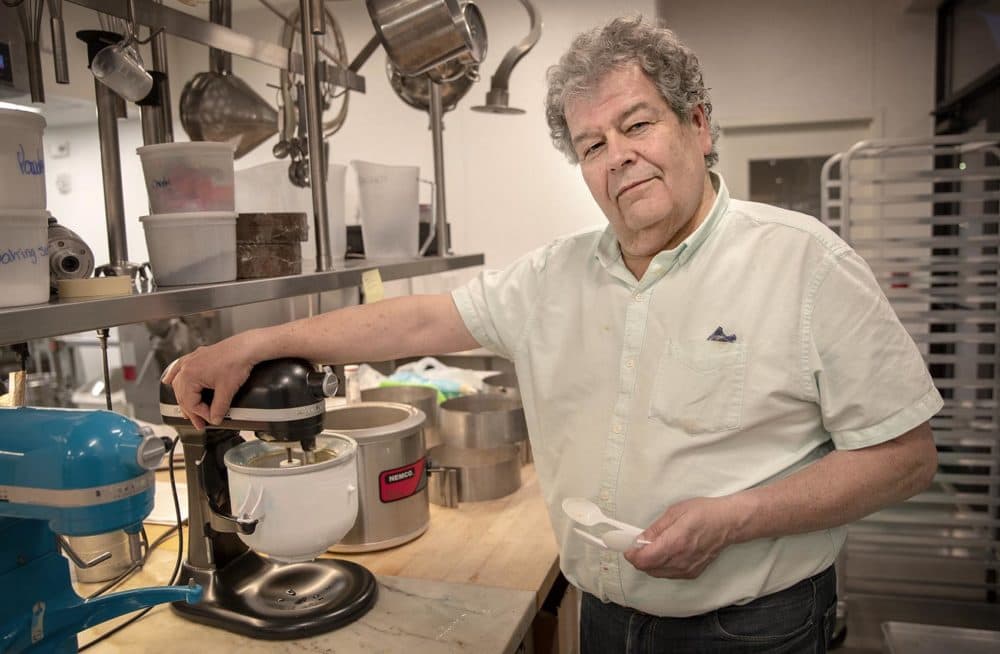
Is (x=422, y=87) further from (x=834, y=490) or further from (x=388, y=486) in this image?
(x=834, y=490)

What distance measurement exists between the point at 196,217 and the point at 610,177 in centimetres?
65

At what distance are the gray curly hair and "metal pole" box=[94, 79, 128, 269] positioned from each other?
2.55ft

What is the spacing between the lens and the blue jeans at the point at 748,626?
1.17 m

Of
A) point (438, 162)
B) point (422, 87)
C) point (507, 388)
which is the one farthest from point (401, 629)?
point (422, 87)

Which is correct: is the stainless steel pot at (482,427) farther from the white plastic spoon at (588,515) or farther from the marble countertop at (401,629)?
the white plastic spoon at (588,515)

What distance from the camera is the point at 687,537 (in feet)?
3.49

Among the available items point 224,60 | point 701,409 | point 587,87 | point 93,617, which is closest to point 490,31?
point 224,60

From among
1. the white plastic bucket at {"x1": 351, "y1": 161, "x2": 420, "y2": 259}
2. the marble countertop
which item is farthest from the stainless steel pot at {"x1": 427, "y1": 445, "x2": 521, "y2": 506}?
the white plastic bucket at {"x1": 351, "y1": 161, "x2": 420, "y2": 259}

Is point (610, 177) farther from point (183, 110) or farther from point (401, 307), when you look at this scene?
point (183, 110)

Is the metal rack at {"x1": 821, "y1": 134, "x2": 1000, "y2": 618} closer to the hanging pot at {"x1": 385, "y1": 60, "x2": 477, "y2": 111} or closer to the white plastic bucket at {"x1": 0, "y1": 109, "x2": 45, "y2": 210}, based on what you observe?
the hanging pot at {"x1": 385, "y1": 60, "x2": 477, "y2": 111}

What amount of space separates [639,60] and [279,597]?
104cm

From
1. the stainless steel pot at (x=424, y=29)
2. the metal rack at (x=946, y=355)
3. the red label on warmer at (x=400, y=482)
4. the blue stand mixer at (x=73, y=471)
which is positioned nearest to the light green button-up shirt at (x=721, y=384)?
the red label on warmer at (x=400, y=482)

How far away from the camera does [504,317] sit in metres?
1.37

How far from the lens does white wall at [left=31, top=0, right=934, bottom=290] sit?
11.7 feet
